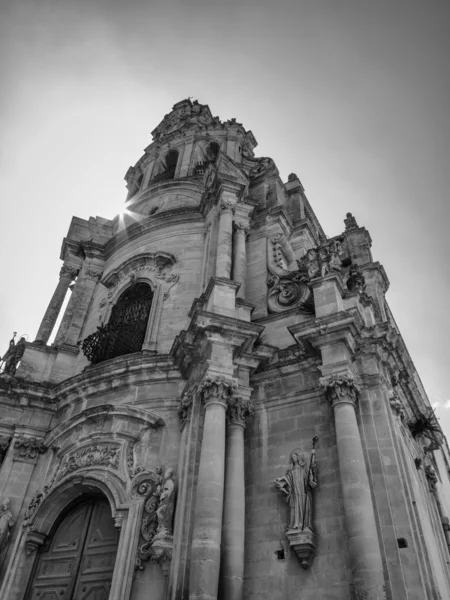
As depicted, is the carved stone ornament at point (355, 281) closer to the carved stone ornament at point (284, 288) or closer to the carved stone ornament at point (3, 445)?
the carved stone ornament at point (284, 288)

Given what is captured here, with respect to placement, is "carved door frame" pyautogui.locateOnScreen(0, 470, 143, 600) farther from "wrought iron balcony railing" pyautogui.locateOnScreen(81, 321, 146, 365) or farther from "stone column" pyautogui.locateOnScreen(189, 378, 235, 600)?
"wrought iron balcony railing" pyautogui.locateOnScreen(81, 321, 146, 365)

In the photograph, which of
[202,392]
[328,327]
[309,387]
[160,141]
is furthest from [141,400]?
[160,141]

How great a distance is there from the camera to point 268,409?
10516 millimetres

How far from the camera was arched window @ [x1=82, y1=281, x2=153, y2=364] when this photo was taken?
45.5 ft

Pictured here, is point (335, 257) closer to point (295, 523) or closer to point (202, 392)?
point (202, 392)

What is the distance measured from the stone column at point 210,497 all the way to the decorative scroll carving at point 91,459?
272cm

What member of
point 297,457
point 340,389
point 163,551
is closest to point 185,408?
point 297,457

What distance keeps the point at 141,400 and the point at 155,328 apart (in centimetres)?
248

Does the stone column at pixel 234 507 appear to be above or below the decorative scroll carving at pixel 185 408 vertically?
below

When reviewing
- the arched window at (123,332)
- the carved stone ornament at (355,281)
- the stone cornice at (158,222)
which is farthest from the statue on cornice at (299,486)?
the stone cornice at (158,222)

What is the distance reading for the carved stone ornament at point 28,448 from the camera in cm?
1260

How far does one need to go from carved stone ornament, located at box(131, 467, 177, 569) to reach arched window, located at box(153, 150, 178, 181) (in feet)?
48.5

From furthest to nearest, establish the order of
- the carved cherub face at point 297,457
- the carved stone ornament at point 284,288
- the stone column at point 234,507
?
the carved stone ornament at point 284,288
the carved cherub face at point 297,457
the stone column at point 234,507

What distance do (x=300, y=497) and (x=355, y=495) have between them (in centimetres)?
112
